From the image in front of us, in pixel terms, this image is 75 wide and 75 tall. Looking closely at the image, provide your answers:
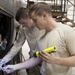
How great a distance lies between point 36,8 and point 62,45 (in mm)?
317

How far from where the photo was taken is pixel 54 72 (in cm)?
153

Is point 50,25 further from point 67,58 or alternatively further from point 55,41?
point 67,58

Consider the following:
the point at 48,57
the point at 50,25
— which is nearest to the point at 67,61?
the point at 48,57

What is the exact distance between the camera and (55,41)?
A: 146 cm

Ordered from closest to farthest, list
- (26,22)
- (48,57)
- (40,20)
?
(48,57) → (40,20) → (26,22)

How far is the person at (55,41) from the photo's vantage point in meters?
1.35

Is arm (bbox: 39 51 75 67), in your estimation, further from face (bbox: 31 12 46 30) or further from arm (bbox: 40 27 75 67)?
face (bbox: 31 12 46 30)

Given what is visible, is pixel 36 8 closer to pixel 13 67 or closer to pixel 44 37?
pixel 44 37

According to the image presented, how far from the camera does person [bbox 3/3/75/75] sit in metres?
1.35

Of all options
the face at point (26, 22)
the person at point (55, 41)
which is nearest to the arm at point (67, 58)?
the person at point (55, 41)

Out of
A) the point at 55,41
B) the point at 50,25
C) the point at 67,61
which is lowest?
the point at 67,61

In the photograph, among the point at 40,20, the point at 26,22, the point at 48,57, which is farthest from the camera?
the point at 26,22

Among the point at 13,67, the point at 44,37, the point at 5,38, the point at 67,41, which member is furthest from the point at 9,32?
the point at 67,41

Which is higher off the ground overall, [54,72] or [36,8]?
[36,8]
